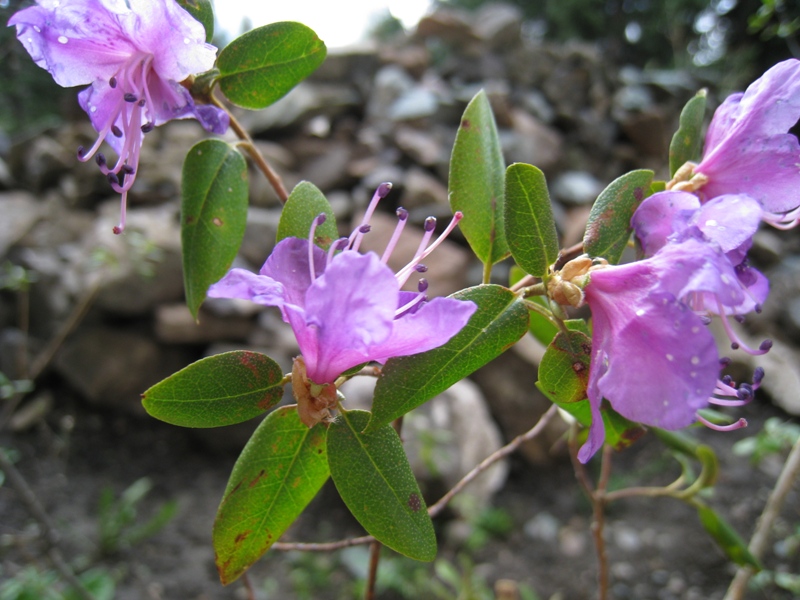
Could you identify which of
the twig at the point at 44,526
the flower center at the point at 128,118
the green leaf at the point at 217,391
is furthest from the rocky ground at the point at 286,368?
the green leaf at the point at 217,391

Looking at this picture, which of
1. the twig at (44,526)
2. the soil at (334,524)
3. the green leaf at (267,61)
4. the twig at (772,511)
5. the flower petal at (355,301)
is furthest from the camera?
the soil at (334,524)

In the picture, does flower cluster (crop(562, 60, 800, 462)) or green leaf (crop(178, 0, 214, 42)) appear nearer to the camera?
flower cluster (crop(562, 60, 800, 462))

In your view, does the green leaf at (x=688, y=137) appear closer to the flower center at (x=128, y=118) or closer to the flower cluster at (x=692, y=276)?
the flower cluster at (x=692, y=276)

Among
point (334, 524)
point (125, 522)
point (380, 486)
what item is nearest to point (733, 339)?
point (380, 486)

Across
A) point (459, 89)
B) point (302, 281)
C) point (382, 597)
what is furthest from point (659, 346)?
point (459, 89)

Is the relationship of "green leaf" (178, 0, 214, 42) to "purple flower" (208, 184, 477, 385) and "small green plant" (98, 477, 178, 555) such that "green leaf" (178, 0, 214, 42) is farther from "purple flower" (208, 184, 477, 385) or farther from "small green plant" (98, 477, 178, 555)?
"small green plant" (98, 477, 178, 555)

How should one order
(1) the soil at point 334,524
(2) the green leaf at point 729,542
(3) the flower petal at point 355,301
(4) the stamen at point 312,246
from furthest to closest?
1. (1) the soil at point 334,524
2. (2) the green leaf at point 729,542
3. (4) the stamen at point 312,246
4. (3) the flower petal at point 355,301

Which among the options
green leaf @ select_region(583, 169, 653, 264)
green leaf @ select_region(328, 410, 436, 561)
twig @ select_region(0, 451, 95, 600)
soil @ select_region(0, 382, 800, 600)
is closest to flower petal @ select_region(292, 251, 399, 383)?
green leaf @ select_region(328, 410, 436, 561)
